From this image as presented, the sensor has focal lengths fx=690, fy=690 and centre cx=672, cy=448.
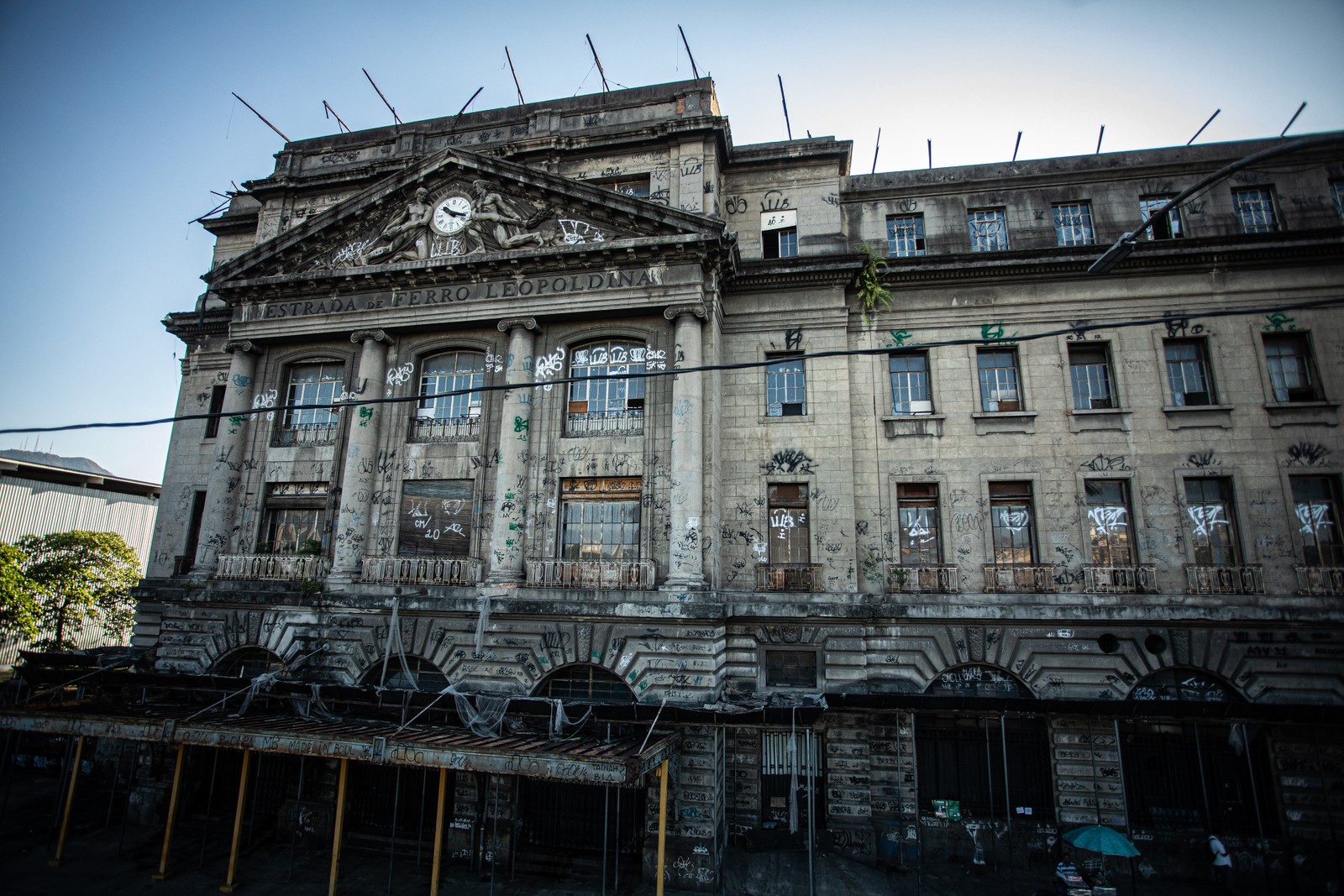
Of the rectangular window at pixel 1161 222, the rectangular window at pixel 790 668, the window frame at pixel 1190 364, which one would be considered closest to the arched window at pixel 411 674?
the rectangular window at pixel 790 668

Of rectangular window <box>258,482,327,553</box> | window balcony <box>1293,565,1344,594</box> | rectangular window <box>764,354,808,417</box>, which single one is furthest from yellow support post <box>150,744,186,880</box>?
window balcony <box>1293,565,1344,594</box>

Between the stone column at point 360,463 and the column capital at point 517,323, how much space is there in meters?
3.83

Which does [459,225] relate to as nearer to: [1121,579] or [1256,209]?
[1121,579]

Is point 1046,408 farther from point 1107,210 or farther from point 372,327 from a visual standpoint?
point 372,327

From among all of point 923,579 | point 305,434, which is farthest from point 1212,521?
point 305,434

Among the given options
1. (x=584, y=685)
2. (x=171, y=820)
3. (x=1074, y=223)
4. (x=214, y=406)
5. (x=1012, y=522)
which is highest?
(x=1074, y=223)

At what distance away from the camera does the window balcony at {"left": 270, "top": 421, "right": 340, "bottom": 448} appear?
20547mm

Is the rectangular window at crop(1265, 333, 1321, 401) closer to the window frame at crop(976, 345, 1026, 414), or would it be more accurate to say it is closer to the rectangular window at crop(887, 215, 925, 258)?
the window frame at crop(976, 345, 1026, 414)

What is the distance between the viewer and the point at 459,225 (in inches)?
789

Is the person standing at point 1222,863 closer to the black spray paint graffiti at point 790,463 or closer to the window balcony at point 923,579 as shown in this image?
the window balcony at point 923,579

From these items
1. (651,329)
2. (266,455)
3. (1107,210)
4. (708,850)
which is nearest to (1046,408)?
(1107,210)

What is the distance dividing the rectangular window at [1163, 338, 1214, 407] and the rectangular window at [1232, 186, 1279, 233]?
3.69 m

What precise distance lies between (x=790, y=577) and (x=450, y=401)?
35.4 feet

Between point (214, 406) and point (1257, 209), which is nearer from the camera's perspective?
point (1257, 209)
